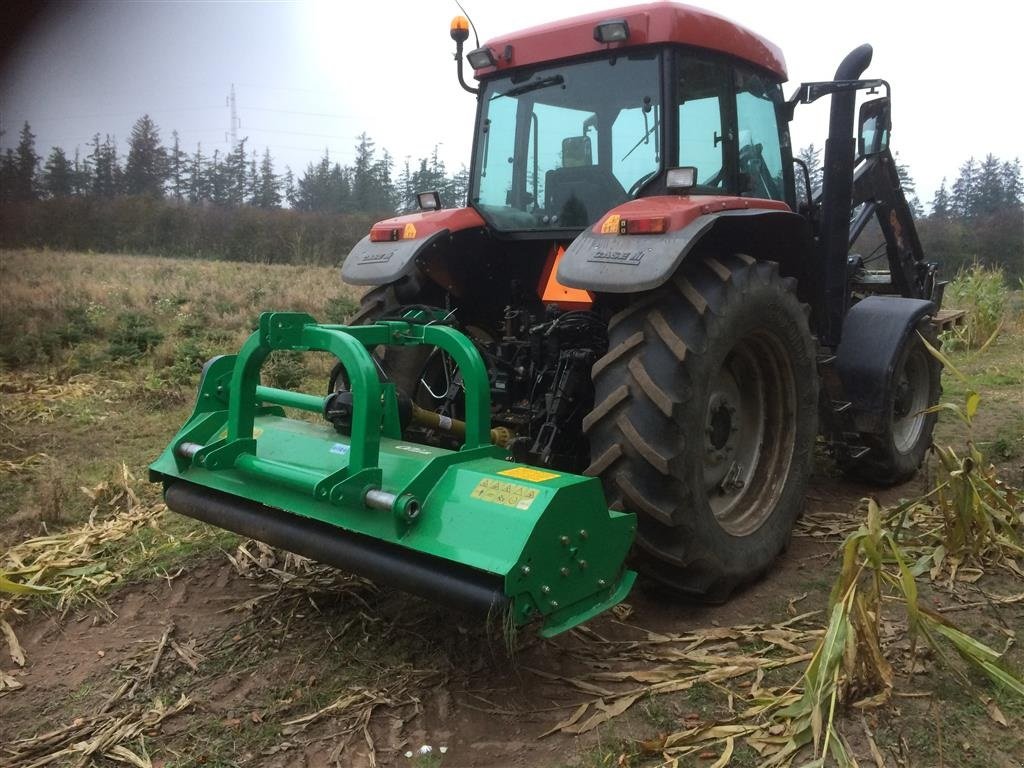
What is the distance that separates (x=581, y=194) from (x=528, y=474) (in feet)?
5.23

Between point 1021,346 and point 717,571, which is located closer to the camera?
point 717,571

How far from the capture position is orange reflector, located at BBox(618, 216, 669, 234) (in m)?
2.81

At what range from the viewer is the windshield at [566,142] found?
342 cm

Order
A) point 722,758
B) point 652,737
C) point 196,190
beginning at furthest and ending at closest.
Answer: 1. point 196,190
2. point 652,737
3. point 722,758

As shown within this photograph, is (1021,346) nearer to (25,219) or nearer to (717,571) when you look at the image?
(717,571)

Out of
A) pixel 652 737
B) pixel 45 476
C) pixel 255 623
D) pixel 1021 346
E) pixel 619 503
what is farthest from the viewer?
pixel 1021 346

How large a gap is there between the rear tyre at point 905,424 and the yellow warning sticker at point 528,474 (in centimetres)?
256

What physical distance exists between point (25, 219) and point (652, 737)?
16.1 ft

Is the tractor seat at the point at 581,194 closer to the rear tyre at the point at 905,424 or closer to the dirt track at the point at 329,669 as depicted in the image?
the dirt track at the point at 329,669

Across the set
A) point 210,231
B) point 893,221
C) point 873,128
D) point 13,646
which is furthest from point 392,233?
point 210,231

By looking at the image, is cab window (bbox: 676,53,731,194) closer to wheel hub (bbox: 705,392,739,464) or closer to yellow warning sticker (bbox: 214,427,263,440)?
wheel hub (bbox: 705,392,739,464)

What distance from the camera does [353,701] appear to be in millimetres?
2422

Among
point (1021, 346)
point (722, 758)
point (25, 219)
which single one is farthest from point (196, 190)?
point (722, 758)

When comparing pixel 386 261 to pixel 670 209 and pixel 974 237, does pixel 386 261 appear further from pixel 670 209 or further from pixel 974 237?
pixel 974 237
